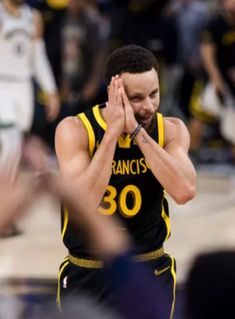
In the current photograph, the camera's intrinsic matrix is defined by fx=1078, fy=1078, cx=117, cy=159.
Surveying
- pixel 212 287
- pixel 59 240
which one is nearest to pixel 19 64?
pixel 59 240

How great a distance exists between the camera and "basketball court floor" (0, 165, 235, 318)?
24.4 feet

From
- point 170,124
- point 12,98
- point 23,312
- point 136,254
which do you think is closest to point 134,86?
point 170,124

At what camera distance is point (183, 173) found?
15.5 ft

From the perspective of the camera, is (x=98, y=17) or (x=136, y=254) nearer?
(x=136, y=254)

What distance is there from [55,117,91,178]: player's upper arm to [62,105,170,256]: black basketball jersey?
33mm

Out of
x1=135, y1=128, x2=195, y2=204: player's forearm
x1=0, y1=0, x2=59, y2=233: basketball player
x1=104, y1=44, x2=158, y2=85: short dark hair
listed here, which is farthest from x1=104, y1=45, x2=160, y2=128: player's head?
x1=0, y1=0, x2=59, y2=233: basketball player

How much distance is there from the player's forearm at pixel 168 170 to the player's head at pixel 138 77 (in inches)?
4.6

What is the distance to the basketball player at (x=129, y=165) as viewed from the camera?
15.3 feet

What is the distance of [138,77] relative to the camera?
471 cm

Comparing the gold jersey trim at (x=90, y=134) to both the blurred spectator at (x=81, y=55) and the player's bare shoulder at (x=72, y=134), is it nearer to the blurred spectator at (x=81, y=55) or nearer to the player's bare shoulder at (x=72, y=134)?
the player's bare shoulder at (x=72, y=134)

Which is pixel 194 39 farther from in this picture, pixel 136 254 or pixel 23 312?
pixel 136 254

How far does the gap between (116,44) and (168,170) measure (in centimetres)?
783

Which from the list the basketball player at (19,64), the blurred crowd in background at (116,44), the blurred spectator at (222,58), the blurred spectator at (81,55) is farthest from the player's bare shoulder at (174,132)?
the blurred spectator at (81,55)

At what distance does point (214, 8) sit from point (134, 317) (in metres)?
11.1
